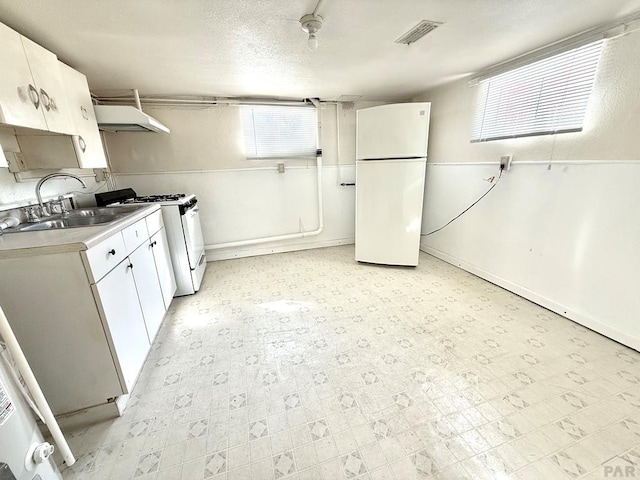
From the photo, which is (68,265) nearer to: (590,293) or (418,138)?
(418,138)

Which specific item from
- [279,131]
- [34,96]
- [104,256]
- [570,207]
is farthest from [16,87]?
[570,207]

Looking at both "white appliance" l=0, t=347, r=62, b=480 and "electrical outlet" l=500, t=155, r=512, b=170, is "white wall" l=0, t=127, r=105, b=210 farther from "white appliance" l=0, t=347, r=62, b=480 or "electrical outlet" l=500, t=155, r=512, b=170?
"electrical outlet" l=500, t=155, r=512, b=170

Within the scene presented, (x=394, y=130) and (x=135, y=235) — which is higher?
(x=394, y=130)

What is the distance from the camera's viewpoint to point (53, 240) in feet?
3.86

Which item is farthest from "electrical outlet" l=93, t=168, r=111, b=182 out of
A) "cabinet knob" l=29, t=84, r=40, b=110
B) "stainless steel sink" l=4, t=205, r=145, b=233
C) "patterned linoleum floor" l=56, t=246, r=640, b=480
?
"patterned linoleum floor" l=56, t=246, r=640, b=480

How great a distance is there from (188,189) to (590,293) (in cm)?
398

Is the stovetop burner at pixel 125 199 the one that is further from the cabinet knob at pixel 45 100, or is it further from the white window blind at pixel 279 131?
the white window blind at pixel 279 131

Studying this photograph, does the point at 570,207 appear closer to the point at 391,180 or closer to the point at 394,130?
the point at 391,180

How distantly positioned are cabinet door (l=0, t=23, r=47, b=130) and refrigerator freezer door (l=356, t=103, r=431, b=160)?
251 cm

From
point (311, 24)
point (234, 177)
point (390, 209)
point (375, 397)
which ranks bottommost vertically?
point (375, 397)

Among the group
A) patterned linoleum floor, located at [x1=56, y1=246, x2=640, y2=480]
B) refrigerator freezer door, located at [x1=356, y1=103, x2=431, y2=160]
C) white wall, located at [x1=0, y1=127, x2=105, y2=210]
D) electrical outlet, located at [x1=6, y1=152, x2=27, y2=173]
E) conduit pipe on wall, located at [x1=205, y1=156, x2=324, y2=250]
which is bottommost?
patterned linoleum floor, located at [x1=56, y1=246, x2=640, y2=480]

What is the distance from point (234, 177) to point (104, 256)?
7.43 ft

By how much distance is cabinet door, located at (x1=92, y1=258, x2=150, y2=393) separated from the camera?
4.17 ft

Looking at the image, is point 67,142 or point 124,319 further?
point 67,142
